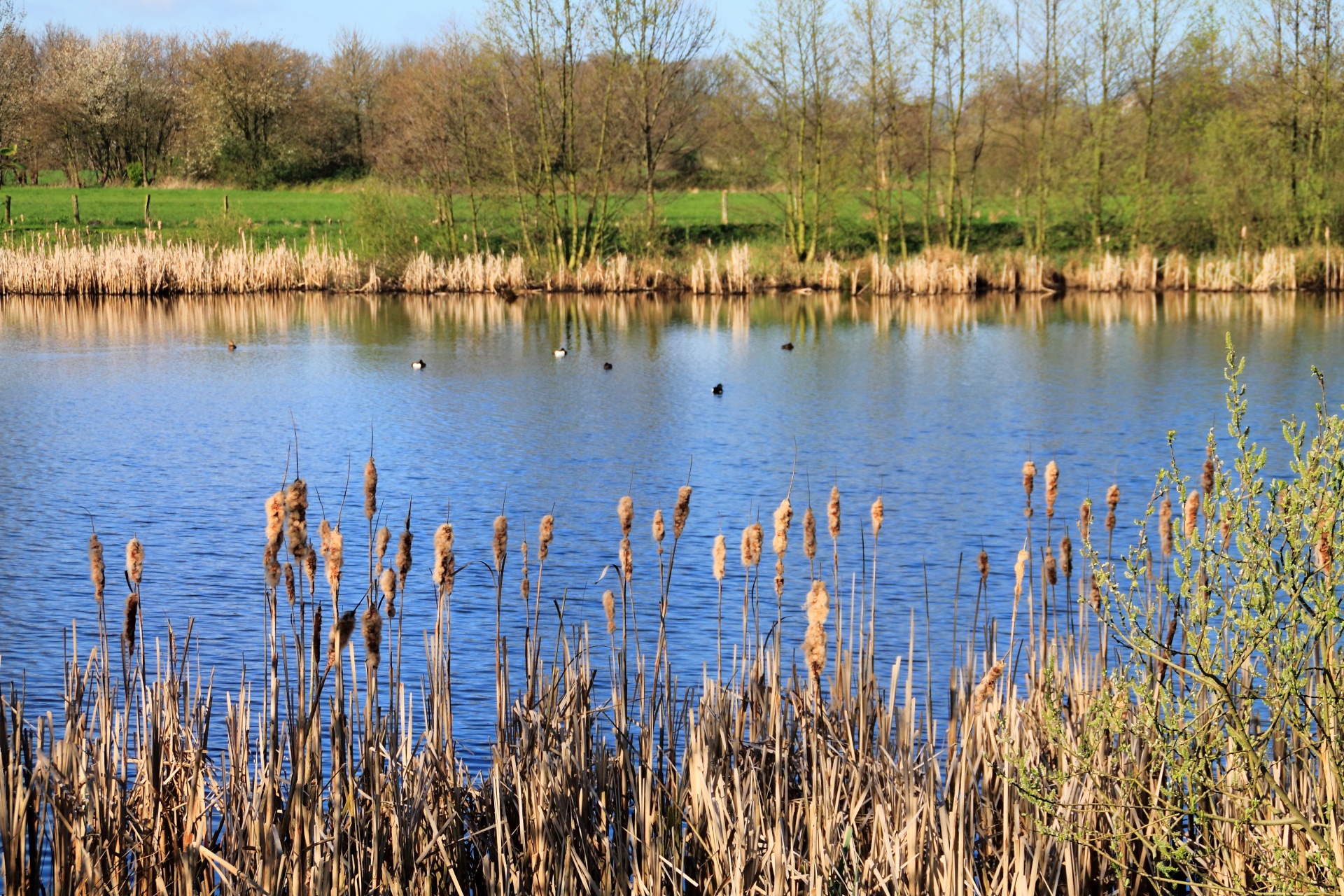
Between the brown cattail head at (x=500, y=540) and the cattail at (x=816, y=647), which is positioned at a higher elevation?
the brown cattail head at (x=500, y=540)

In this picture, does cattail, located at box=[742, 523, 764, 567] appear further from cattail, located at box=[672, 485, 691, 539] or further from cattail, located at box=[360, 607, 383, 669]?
cattail, located at box=[360, 607, 383, 669]

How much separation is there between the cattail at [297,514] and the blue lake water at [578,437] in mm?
1579

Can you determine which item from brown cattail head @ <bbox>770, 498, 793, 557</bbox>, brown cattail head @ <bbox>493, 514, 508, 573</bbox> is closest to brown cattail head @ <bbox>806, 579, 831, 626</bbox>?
brown cattail head @ <bbox>770, 498, 793, 557</bbox>

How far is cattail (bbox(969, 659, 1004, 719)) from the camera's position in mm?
4402

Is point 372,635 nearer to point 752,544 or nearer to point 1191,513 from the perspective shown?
point 752,544

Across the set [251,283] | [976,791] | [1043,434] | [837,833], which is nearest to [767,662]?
[976,791]

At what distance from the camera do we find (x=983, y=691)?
4.40 m

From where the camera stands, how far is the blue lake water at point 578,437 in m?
8.89

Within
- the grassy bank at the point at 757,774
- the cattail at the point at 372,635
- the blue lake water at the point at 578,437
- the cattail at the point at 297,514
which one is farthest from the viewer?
the blue lake water at the point at 578,437

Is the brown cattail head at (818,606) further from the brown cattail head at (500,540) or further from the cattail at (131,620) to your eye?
the cattail at (131,620)

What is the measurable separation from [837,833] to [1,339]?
75.9ft

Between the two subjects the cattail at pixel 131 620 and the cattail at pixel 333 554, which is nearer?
the cattail at pixel 333 554

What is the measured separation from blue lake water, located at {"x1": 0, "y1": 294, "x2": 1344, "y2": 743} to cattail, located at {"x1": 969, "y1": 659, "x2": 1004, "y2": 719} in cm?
88

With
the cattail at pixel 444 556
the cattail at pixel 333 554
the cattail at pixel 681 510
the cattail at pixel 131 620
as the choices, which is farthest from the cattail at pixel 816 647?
the cattail at pixel 131 620
